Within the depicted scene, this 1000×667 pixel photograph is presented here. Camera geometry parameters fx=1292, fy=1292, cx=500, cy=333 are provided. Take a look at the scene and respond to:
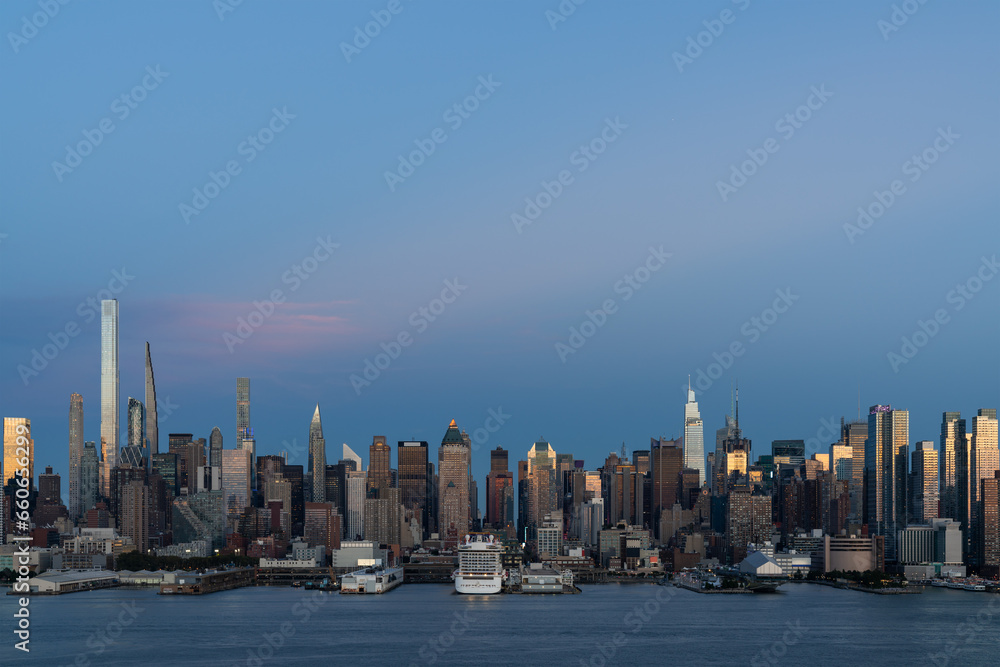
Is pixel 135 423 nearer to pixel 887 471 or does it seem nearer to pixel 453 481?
pixel 453 481

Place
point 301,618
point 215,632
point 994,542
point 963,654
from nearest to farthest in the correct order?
point 963,654, point 215,632, point 301,618, point 994,542

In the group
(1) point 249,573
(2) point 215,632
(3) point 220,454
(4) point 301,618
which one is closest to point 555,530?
(1) point 249,573

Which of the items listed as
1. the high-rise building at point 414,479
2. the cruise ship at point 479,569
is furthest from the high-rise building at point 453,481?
the cruise ship at point 479,569

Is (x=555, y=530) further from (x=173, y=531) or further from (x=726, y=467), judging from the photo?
(x=726, y=467)

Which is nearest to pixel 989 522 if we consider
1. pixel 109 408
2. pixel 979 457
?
pixel 979 457

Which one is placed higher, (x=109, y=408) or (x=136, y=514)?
Result: (x=109, y=408)
